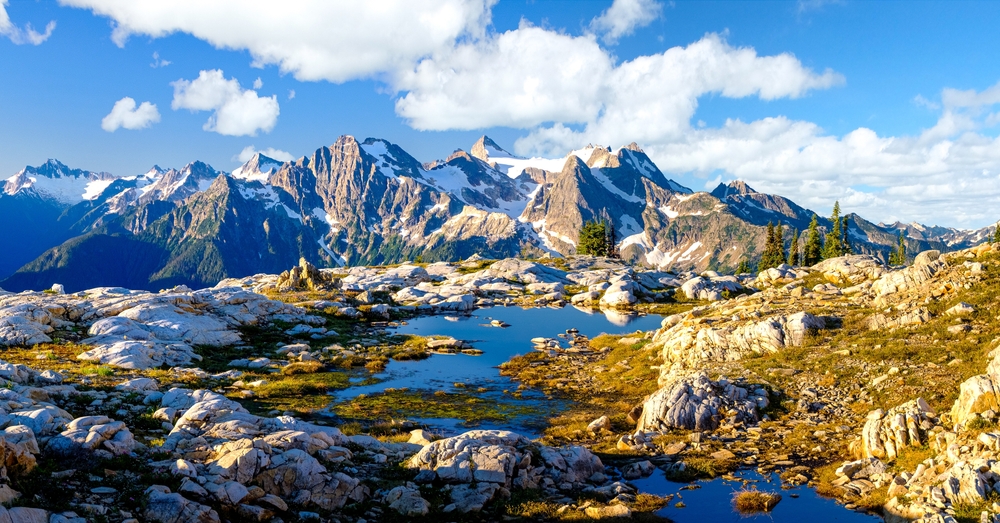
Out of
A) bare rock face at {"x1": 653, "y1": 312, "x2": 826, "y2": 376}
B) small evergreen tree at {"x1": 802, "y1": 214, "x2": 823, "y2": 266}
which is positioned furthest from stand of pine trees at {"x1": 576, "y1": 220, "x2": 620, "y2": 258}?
bare rock face at {"x1": 653, "y1": 312, "x2": 826, "y2": 376}

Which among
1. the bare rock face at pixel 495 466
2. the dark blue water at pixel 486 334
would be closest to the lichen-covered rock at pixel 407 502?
the bare rock face at pixel 495 466

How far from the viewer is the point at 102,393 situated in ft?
100

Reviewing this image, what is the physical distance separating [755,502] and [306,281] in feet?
299

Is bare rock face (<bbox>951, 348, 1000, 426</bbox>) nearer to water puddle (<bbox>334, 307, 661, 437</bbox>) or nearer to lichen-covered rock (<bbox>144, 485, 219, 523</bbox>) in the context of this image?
water puddle (<bbox>334, 307, 661, 437</bbox>)

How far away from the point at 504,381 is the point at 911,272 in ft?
104

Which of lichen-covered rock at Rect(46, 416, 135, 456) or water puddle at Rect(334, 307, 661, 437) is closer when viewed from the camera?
lichen-covered rock at Rect(46, 416, 135, 456)

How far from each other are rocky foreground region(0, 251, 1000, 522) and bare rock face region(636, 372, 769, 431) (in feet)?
0.39

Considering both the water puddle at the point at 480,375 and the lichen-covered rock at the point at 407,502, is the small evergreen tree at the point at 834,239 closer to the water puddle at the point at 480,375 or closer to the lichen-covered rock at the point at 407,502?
the water puddle at the point at 480,375

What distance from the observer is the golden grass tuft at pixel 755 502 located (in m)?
20.9

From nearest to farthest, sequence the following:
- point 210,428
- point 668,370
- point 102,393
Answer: point 210,428, point 102,393, point 668,370

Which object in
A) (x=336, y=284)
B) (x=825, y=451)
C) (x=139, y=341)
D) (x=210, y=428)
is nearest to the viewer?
(x=210, y=428)

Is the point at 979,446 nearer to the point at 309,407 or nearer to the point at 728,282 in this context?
the point at 309,407

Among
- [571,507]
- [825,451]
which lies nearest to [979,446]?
[825,451]

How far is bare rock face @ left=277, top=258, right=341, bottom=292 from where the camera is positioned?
99250 mm
